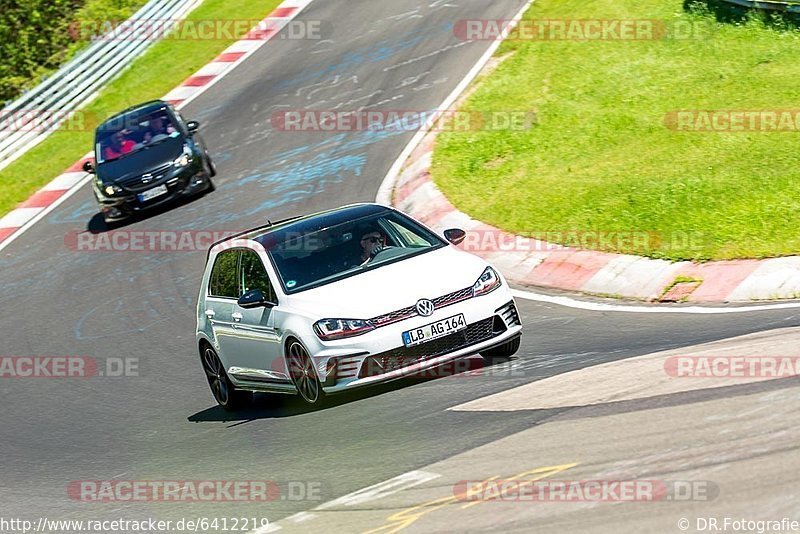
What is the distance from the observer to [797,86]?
17.4 m

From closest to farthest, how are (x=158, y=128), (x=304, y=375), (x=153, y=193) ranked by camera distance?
(x=304, y=375) → (x=153, y=193) → (x=158, y=128)

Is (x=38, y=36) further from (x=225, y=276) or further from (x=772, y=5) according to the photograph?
(x=225, y=276)

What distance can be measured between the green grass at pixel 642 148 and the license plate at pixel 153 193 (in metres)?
4.85

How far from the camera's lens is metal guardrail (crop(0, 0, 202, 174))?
92.8 feet

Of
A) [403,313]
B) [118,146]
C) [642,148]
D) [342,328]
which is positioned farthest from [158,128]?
[403,313]

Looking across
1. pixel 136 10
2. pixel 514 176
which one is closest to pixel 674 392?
pixel 514 176

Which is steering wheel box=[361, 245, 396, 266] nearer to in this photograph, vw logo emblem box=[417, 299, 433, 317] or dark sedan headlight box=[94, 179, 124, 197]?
vw logo emblem box=[417, 299, 433, 317]

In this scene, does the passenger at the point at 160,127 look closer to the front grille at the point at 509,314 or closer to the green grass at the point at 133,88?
the green grass at the point at 133,88

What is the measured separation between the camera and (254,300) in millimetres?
10797

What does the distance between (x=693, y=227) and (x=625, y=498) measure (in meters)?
7.33

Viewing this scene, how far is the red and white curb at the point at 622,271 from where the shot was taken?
11.9 m

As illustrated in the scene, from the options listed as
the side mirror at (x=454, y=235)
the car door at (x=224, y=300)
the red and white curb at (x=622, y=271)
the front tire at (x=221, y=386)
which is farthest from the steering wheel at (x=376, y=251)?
the red and white curb at (x=622, y=271)

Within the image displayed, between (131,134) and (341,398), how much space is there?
13.1 metres

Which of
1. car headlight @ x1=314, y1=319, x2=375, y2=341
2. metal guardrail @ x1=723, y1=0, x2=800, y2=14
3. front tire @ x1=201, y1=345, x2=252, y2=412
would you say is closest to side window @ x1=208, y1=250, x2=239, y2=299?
front tire @ x1=201, y1=345, x2=252, y2=412
